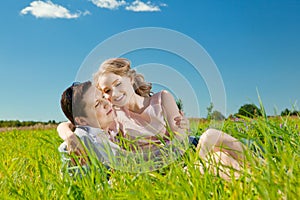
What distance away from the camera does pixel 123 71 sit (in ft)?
10.4

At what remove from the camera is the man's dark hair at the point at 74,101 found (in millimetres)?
3047

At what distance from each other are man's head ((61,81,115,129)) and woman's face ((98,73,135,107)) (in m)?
0.05

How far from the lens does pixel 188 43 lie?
2.60 meters

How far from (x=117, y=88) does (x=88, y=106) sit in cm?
28

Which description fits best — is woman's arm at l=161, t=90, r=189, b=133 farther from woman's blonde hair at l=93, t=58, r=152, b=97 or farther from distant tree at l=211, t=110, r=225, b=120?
A: distant tree at l=211, t=110, r=225, b=120

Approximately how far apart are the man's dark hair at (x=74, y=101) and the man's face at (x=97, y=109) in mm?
33

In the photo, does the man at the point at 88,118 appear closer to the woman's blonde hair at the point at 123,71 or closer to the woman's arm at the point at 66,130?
the woman's arm at the point at 66,130

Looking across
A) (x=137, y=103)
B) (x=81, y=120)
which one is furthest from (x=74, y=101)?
(x=137, y=103)

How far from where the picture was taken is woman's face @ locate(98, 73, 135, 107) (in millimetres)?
3172

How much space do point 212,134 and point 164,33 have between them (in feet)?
2.39

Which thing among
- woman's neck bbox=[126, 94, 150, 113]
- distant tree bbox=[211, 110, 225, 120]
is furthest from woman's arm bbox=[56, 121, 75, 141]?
distant tree bbox=[211, 110, 225, 120]

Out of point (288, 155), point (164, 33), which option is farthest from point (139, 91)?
point (288, 155)

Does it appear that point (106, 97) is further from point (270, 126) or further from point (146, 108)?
point (270, 126)

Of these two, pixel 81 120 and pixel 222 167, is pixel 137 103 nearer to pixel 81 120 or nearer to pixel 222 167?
pixel 81 120
